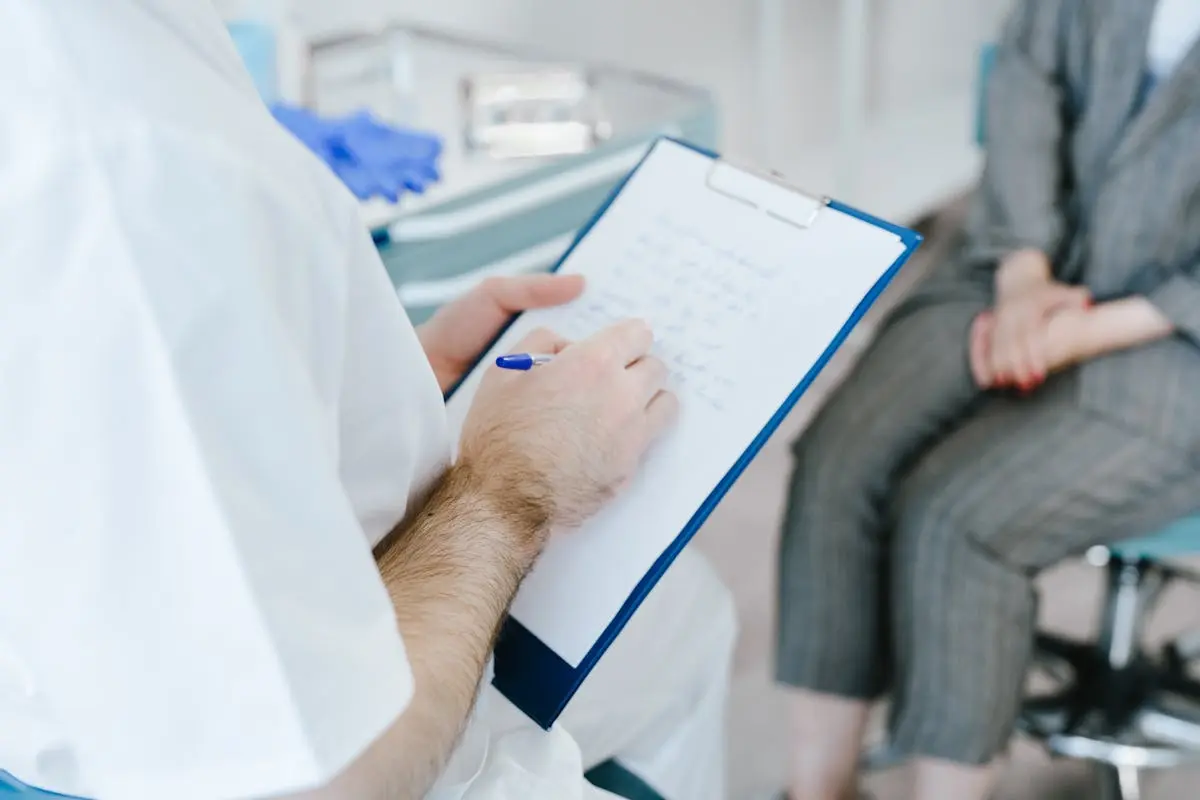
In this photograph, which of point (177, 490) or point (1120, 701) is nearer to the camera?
point (177, 490)

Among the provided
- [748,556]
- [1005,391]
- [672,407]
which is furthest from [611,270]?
[748,556]

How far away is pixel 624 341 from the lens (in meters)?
0.72

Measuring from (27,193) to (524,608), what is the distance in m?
0.39

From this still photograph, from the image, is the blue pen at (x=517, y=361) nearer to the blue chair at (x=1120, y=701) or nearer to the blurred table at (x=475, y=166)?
the blurred table at (x=475, y=166)

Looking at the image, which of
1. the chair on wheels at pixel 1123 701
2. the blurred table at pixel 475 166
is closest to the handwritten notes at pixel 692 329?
the blurred table at pixel 475 166

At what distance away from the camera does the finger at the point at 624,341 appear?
27.7 inches

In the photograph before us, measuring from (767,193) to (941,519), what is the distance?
1.38 feet

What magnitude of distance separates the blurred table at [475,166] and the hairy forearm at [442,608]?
0.48m

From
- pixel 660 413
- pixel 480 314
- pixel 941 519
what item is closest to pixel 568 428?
pixel 660 413

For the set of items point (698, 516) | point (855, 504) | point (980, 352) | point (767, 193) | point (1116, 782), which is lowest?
point (1116, 782)

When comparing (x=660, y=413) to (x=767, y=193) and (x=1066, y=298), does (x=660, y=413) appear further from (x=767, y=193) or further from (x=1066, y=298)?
(x=1066, y=298)

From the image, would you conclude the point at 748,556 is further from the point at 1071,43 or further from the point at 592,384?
the point at 592,384

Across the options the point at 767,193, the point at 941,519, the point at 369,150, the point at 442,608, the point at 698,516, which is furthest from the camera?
the point at 369,150

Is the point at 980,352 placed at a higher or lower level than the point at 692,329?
lower
